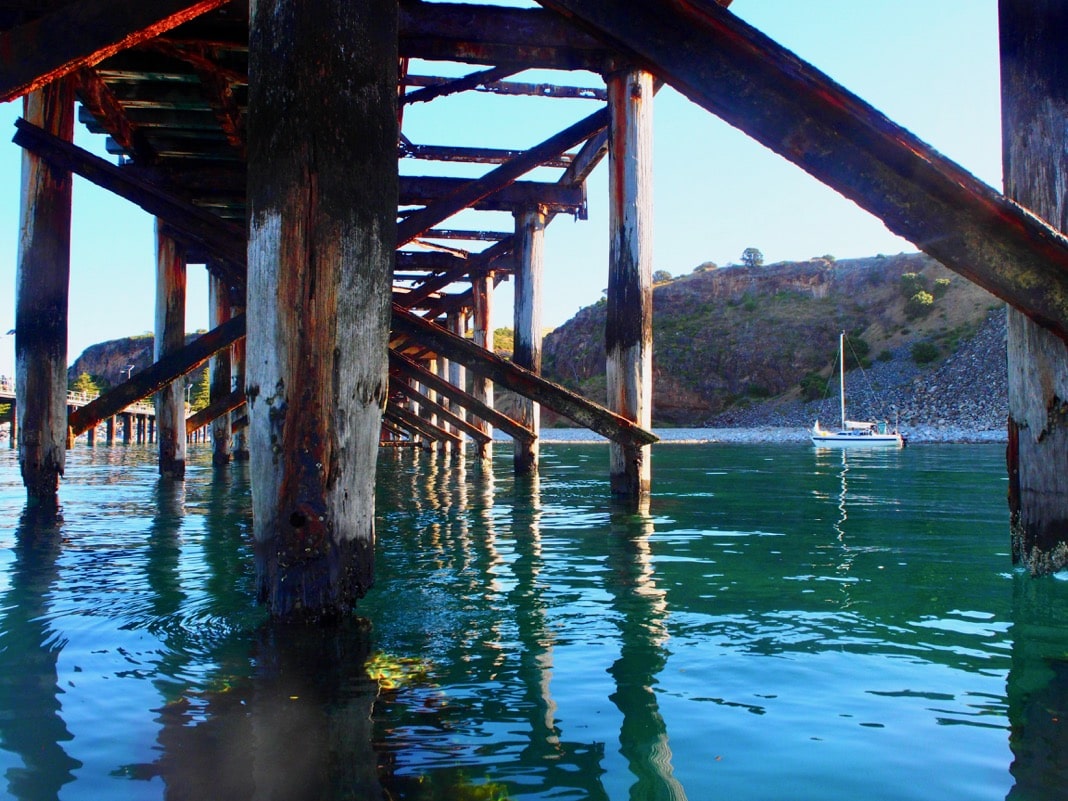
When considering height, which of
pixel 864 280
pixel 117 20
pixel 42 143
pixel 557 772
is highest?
pixel 864 280

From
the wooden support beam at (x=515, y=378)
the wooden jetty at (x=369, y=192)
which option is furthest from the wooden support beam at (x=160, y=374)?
the wooden support beam at (x=515, y=378)

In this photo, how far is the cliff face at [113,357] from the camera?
12500cm

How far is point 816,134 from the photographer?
10.4ft

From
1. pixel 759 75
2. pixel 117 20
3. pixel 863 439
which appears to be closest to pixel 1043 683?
pixel 759 75

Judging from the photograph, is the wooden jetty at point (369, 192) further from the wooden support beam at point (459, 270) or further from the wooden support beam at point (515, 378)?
the wooden support beam at point (459, 270)

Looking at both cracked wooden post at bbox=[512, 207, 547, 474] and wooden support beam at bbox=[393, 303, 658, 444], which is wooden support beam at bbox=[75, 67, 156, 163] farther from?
cracked wooden post at bbox=[512, 207, 547, 474]

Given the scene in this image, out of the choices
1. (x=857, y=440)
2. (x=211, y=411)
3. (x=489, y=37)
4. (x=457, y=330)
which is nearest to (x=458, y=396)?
(x=489, y=37)

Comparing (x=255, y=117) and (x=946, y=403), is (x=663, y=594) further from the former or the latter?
(x=946, y=403)

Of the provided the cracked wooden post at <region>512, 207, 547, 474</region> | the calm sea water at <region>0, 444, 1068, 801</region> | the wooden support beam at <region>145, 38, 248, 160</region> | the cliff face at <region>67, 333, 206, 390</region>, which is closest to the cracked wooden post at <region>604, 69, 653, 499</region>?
the calm sea water at <region>0, 444, 1068, 801</region>

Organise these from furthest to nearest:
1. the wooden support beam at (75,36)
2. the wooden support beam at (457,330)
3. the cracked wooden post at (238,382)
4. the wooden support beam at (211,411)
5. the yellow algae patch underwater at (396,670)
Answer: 1. the wooden support beam at (457,330)
2. the cracked wooden post at (238,382)
3. the wooden support beam at (211,411)
4. the wooden support beam at (75,36)
5. the yellow algae patch underwater at (396,670)

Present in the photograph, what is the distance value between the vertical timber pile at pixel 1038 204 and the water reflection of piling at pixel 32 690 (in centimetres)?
402

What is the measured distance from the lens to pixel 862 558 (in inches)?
230

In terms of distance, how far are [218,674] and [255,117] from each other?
6.39ft

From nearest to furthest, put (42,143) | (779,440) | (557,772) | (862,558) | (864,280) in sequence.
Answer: (557,772), (862,558), (42,143), (779,440), (864,280)
